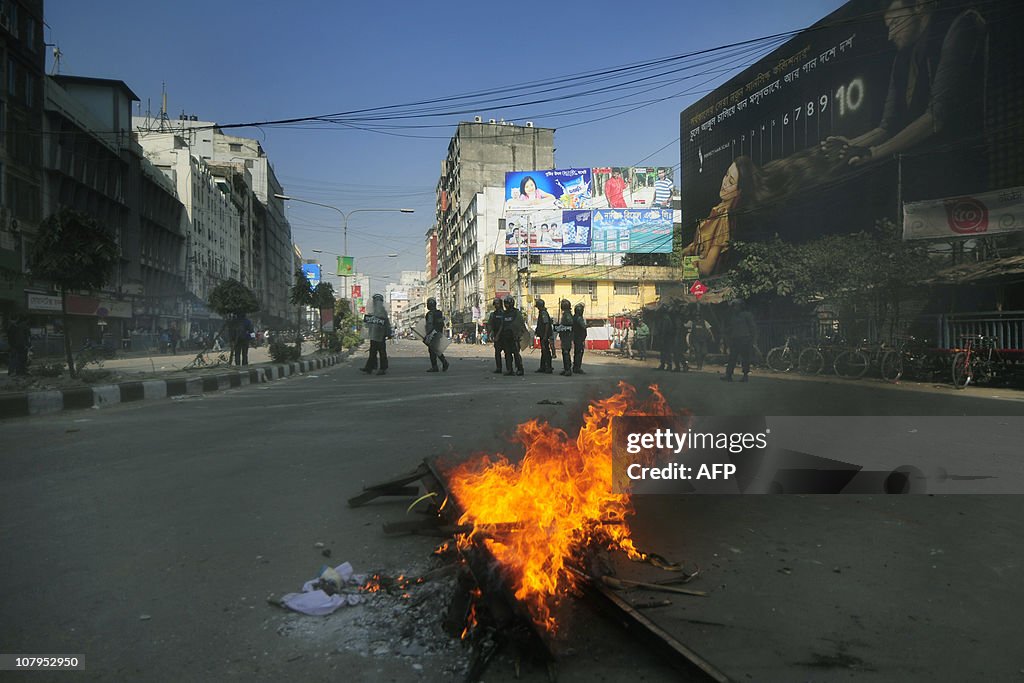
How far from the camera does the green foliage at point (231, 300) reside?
18297 mm

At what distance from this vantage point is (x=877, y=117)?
1962cm

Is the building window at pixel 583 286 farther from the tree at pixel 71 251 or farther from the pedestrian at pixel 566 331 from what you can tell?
the tree at pixel 71 251

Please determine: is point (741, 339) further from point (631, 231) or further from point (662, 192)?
point (662, 192)

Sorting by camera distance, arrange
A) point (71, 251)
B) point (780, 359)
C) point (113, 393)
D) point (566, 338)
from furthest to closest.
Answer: point (780, 359), point (566, 338), point (71, 251), point (113, 393)

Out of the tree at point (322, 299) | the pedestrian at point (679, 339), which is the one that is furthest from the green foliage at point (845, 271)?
the tree at point (322, 299)

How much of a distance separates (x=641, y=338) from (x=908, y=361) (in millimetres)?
13202

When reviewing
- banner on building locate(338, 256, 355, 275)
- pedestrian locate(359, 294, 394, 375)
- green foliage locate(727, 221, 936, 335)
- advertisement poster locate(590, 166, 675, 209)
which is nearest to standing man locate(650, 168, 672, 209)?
advertisement poster locate(590, 166, 675, 209)

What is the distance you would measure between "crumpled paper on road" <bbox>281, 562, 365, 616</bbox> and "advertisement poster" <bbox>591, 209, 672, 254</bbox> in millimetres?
49460

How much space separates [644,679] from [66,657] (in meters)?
1.97

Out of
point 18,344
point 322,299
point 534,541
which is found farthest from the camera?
point 322,299

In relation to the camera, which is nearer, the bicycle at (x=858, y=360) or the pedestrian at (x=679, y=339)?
the bicycle at (x=858, y=360)

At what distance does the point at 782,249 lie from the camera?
14977 mm

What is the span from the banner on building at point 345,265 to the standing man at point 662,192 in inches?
1147

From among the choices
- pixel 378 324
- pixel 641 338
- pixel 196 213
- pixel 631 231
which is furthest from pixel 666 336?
pixel 196 213
